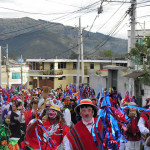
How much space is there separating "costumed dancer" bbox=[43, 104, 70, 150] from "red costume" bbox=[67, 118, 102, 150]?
1.28 meters

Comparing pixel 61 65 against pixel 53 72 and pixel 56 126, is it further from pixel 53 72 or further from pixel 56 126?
pixel 56 126

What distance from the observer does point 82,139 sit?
4.20 metres

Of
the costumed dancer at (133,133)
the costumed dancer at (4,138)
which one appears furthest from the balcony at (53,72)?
the costumed dancer at (4,138)

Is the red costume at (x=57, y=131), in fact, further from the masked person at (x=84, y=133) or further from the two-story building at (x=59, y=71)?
the two-story building at (x=59, y=71)

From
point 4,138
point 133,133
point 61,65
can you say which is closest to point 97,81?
point 61,65

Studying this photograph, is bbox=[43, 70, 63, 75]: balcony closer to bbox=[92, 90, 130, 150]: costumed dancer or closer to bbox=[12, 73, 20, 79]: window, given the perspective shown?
bbox=[12, 73, 20, 79]: window

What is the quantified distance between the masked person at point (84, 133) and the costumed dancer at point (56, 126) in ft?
3.92

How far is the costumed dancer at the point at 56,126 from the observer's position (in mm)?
5531

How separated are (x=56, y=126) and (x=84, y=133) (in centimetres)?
147

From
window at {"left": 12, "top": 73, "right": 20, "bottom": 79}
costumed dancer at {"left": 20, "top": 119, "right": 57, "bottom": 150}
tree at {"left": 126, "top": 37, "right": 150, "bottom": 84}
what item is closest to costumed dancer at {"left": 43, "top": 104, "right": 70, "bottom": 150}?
costumed dancer at {"left": 20, "top": 119, "right": 57, "bottom": 150}

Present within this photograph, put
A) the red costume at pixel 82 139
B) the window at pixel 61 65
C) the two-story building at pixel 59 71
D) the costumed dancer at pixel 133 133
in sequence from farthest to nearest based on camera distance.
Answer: the window at pixel 61 65 < the two-story building at pixel 59 71 < the costumed dancer at pixel 133 133 < the red costume at pixel 82 139

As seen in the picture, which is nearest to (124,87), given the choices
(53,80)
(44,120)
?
(44,120)

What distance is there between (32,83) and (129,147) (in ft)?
163

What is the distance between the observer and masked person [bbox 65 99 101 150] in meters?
4.17
